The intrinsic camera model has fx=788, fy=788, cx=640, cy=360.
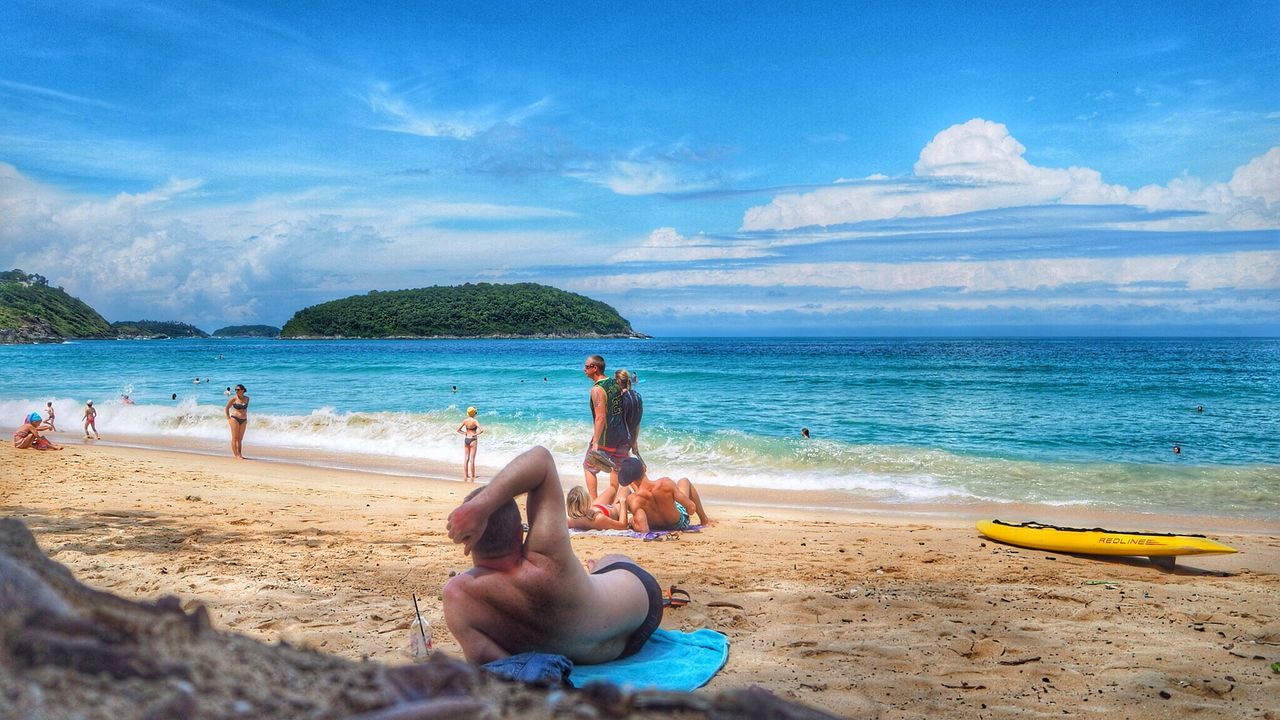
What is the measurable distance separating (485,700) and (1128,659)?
191 inches

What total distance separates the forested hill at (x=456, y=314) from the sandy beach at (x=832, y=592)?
10150cm

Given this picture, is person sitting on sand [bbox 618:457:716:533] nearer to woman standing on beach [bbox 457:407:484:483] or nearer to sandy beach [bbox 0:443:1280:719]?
sandy beach [bbox 0:443:1280:719]

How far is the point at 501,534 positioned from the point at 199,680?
7.91 ft

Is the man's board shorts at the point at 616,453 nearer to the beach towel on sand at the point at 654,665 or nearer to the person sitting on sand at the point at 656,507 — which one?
the person sitting on sand at the point at 656,507

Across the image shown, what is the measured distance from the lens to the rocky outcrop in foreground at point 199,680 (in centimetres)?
105

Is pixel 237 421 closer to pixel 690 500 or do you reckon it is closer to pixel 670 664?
pixel 690 500

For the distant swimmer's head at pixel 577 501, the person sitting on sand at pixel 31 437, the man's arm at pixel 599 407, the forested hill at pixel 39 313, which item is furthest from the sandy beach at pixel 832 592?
the forested hill at pixel 39 313

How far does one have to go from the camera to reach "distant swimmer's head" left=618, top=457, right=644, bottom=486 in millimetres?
9266

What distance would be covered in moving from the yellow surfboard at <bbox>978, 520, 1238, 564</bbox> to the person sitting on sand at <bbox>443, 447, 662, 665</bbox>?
18.3 feet

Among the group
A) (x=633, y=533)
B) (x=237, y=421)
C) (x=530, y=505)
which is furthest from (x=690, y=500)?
(x=237, y=421)

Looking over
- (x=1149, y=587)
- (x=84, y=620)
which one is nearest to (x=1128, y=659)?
(x=1149, y=587)

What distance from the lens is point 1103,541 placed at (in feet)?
24.9

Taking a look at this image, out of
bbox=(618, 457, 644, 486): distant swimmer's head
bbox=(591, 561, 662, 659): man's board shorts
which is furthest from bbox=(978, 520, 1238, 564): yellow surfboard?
bbox=(591, 561, 662, 659): man's board shorts

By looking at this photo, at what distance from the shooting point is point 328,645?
450cm
